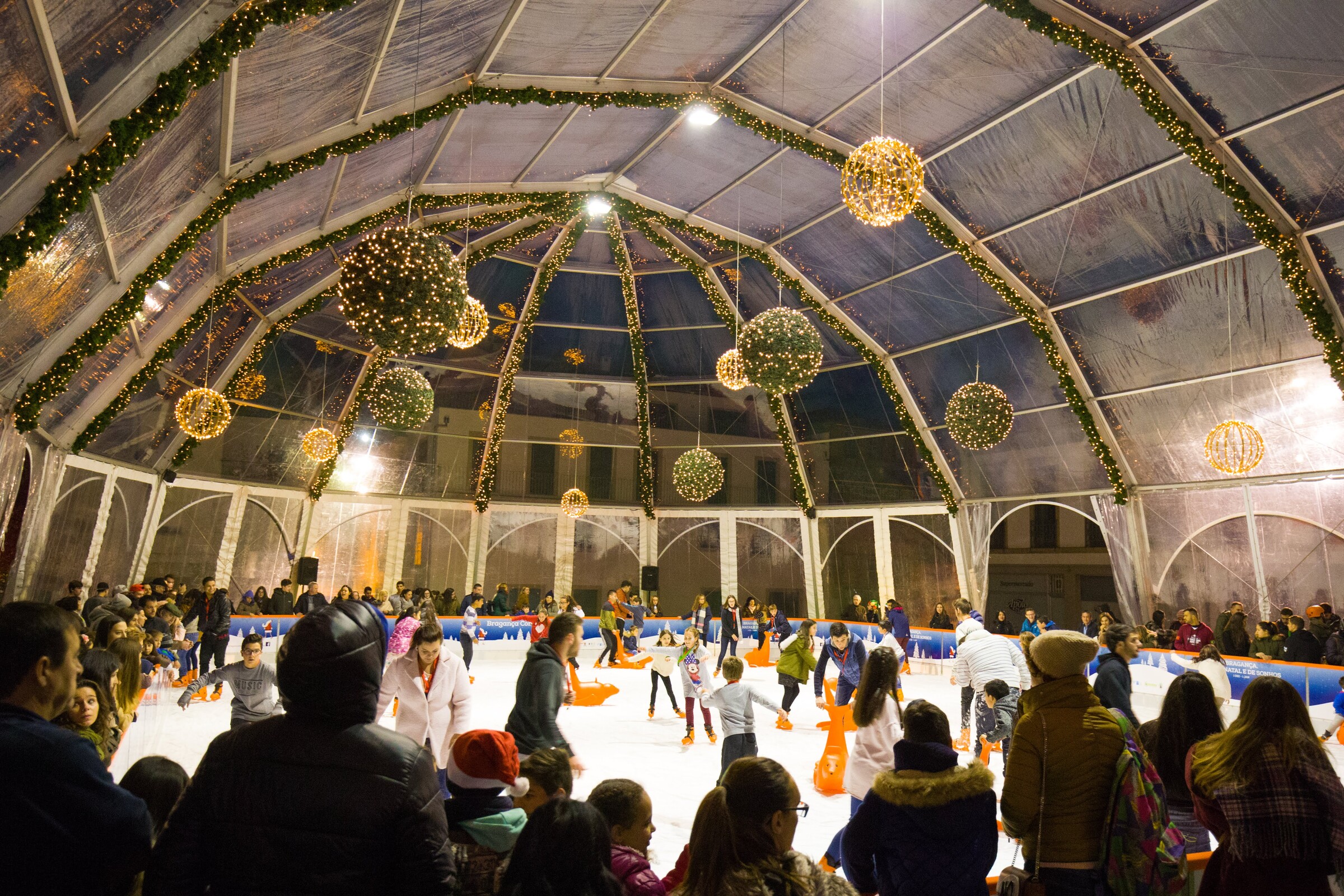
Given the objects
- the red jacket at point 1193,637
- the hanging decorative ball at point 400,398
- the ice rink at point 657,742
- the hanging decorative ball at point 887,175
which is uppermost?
the hanging decorative ball at point 887,175

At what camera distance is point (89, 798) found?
60.3 inches

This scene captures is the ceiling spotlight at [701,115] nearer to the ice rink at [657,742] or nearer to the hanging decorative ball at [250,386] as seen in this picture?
the ice rink at [657,742]

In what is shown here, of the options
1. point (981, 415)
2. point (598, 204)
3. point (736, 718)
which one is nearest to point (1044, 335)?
point (981, 415)

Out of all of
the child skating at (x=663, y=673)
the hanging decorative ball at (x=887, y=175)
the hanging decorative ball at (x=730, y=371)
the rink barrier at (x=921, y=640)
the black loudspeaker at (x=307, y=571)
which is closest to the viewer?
the hanging decorative ball at (x=887, y=175)

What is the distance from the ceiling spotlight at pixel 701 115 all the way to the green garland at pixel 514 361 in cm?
418

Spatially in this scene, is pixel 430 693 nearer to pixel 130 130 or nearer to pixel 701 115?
pixel 130 130

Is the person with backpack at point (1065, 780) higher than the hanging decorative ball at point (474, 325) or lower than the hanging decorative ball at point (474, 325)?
lower

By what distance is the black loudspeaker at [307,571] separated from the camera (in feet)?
52.8

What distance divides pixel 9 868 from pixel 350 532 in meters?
17.3

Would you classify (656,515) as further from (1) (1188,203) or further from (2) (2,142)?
(2) (2,142)

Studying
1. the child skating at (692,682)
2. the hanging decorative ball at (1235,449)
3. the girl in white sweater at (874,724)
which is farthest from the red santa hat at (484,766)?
the hanging decorative ball at (1235,449)

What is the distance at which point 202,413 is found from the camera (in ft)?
38.3

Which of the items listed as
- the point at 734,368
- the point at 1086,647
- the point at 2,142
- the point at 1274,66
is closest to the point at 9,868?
the point at 1086,647

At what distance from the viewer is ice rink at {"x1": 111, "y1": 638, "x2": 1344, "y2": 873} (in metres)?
5.25
